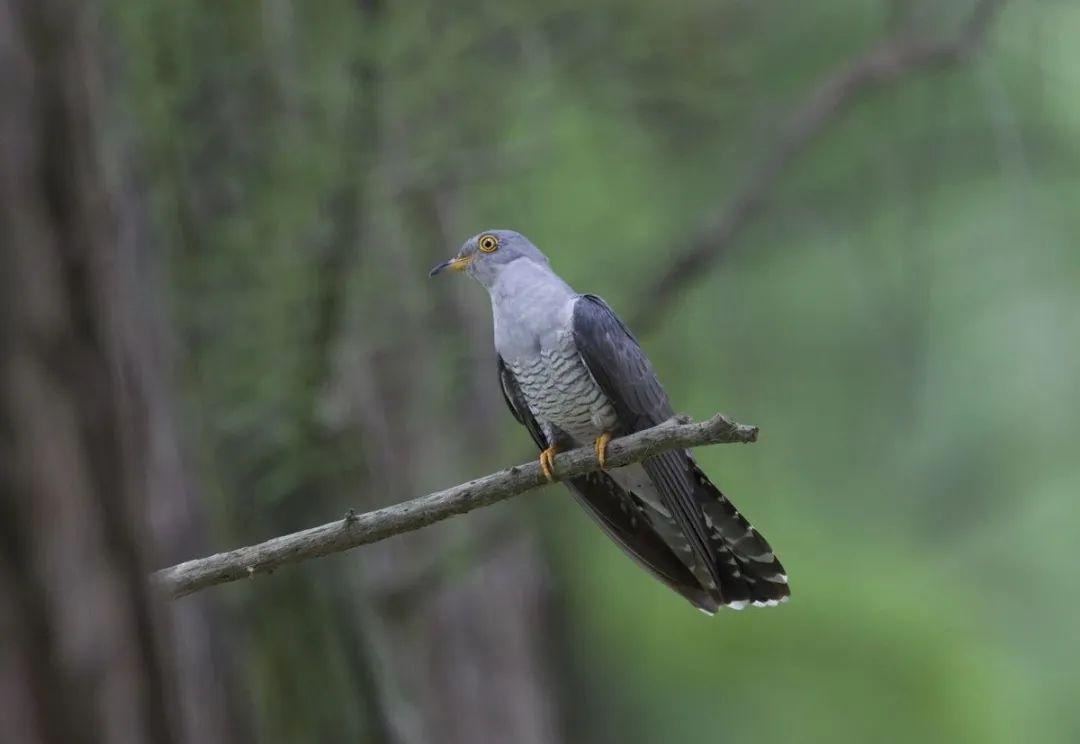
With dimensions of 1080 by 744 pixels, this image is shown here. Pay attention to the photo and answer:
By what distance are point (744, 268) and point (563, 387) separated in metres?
2.16

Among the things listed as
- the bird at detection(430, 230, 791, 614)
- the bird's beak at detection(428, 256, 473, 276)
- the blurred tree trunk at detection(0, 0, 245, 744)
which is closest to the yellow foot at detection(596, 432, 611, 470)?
the bird at detection(430, 230, 791, 614)

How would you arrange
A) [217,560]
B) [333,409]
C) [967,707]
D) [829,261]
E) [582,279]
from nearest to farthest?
[217,560] < [333,409] < [582,279] < [829,261] < [967,707]

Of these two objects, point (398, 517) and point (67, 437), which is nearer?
point (67, 437)

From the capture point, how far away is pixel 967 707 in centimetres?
748

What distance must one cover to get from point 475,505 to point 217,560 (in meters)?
0.55

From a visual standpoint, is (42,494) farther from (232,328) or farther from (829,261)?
(829,261)

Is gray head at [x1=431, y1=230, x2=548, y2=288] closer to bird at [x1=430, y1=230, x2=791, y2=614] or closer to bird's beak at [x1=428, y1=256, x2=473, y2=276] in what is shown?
bird's beak at [x1=428, y1=256, x2=473, y2=276]

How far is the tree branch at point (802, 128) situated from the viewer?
16.2 feet

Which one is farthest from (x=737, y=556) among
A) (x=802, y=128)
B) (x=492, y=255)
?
(x=802, y=128)

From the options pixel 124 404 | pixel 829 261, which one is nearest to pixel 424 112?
pixel 829 261

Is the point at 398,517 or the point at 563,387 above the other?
the point at 563,387

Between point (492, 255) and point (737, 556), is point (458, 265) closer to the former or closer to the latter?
point (492, 255)

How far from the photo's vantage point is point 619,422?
385 cm

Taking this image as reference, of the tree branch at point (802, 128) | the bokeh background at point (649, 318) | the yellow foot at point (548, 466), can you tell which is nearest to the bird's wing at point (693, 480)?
the yellow foot at point (548, 466)
